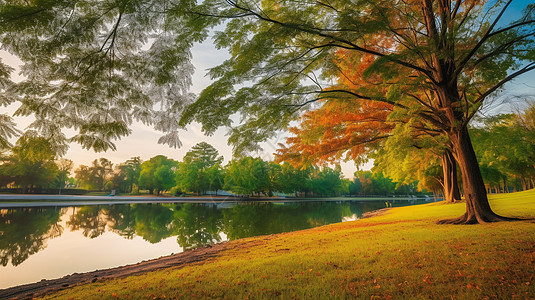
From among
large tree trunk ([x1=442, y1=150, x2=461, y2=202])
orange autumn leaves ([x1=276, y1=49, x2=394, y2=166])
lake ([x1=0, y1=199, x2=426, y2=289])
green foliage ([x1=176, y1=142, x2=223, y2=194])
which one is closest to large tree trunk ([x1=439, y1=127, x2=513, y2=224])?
orange autumn leaves ([x1=276, y1=49, x2=394, y2=166])

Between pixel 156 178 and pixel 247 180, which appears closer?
pixel 247 180

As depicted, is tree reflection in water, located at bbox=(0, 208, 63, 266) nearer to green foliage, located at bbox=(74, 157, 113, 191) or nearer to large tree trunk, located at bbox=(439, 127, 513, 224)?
large tree trunk, located at bbox=(439, 127, 513, 224)

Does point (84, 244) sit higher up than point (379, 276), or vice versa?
point (379, 276)

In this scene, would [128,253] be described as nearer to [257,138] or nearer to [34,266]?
[34,266]

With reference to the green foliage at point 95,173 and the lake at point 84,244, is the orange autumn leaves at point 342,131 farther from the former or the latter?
the green foliage at point 95,173

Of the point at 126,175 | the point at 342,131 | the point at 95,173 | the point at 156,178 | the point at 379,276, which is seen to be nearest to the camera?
the point at 379,276

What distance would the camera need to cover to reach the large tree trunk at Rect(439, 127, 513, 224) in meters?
8.38

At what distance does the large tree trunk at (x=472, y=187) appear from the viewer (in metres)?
8.38

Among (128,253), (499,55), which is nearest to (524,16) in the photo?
(499,55)

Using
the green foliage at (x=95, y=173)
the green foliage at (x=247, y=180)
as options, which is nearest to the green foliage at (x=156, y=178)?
the green foliage at (x=95, y=173)

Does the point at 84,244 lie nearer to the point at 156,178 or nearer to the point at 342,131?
the point at 342,131

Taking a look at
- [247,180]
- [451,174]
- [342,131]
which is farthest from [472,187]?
[247,180]

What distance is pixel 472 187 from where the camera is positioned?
8.48 metres

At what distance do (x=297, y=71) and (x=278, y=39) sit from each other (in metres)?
1.85
